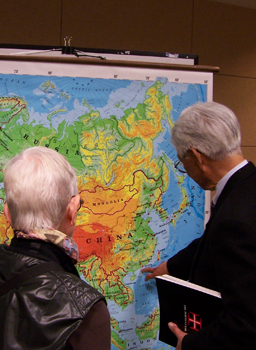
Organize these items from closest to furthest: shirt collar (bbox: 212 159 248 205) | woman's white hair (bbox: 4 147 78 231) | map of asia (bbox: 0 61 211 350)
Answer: woman's white hair (bbox: 4 147 78 231)
shirt collar (bbox: 212 159 248 205)
map of asia (bbox: 0 61 211 350)

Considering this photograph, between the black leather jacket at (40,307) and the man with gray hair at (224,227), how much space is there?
44 centimetres

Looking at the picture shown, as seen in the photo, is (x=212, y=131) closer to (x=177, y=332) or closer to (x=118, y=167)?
(x=118, y=167)

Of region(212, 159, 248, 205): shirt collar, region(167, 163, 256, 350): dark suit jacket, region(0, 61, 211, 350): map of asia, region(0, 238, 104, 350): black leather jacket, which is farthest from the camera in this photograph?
region(0, 61, 211, 350): map of asia

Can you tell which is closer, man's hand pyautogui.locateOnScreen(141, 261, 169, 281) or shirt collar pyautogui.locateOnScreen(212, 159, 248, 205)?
shirt collar pyautogui.locateOnScreen(212, 159, 248, 205)

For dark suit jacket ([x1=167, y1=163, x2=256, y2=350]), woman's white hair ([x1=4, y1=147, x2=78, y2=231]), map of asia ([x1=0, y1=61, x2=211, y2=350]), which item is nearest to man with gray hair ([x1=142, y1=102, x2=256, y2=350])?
dark suit jacket ([x1=167, y1=163, x2=256, y2=350])

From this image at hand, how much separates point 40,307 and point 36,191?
0.29 meters

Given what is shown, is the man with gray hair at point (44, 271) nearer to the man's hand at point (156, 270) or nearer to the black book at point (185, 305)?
the black book at point (185, 305)

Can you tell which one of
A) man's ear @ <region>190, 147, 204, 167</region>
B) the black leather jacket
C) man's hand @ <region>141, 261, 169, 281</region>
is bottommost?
man's hand @ <region>141, 261, 169, 281</region>

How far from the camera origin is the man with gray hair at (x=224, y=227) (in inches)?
37.9

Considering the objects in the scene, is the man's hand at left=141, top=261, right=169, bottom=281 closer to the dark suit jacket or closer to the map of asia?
the map of asia

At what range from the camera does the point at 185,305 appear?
1.14 metres

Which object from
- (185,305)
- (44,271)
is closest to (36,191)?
(44,271)

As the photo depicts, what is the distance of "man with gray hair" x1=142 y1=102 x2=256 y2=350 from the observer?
3.16 feet

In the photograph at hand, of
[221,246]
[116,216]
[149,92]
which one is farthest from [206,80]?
[221,246]
